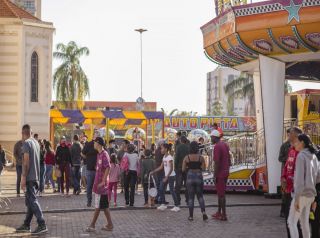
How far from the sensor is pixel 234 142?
75.9 feet

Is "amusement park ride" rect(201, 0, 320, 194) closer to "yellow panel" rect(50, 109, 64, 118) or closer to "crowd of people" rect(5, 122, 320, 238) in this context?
"crowd of people" rect(5, 122, 320, 238)

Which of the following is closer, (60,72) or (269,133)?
(269,133)

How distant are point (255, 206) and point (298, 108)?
286 inches

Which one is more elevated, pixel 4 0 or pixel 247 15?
pixel 4 0

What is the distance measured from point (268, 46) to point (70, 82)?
118 ft

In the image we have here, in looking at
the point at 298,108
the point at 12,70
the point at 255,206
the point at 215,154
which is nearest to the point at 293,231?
the point at 215,154

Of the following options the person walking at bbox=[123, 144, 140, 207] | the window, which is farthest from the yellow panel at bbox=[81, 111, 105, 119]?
the window

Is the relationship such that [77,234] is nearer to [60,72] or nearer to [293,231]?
[293,231]

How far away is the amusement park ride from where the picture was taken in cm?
1838

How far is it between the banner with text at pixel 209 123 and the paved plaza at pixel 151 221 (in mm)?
34622

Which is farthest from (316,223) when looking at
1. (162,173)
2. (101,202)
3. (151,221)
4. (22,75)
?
(22,75)

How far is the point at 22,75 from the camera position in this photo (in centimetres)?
3691

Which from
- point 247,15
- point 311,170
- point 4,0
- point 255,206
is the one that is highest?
point 4,0

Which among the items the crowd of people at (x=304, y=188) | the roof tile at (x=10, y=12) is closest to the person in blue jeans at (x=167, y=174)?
the crowd of people at (x=304, y=188)
